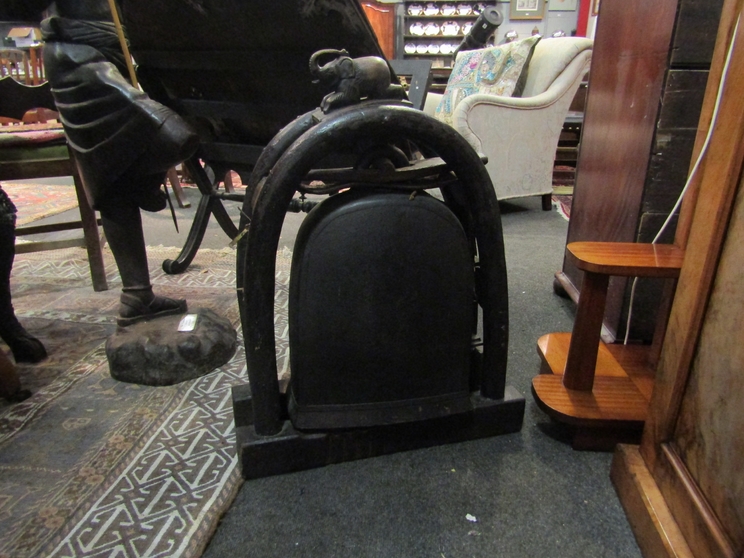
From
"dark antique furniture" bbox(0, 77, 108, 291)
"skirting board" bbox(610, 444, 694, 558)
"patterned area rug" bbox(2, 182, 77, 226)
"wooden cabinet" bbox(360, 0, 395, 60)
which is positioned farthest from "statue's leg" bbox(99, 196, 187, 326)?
"wooden cabinet" bbox(360, 0, 395, 60)

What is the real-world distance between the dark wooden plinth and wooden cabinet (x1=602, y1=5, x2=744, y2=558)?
0.24 m

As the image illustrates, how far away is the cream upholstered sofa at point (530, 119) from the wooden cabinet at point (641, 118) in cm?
92

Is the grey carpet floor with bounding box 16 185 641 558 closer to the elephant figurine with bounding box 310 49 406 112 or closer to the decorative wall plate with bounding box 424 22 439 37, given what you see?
the elephant figurine with bounding box 310 49 406 112

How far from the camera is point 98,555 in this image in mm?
643

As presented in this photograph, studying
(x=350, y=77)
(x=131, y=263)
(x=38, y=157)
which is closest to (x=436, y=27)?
(x=38, y=157)

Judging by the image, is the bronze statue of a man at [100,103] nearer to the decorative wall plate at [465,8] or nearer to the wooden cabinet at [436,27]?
the wooden cabinet at [436,27]

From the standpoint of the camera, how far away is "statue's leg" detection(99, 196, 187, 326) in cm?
104

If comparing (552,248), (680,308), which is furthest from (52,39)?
(552,248)

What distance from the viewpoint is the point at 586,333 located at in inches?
32.2

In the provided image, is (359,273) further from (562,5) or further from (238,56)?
(562,5)

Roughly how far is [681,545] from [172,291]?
56.9 inches

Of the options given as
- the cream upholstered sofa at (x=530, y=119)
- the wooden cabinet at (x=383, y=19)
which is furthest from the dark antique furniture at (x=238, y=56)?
the wooden cabinet at (x=383, y=19)

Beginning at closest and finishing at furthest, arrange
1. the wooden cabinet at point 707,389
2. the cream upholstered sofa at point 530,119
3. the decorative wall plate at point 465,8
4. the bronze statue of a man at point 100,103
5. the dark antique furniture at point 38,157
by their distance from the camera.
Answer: the wooden cabinet at point 707,389 → the bronze statue of a man at point 100,103 → the dark antique furniture at point 38,157 → the cream upholstered sofa at point 530,119 → the decorative wall plate at point 465,8

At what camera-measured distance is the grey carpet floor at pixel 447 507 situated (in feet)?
2.16
